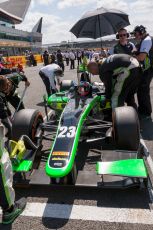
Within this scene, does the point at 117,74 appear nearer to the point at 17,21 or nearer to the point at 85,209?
the point at 85,209

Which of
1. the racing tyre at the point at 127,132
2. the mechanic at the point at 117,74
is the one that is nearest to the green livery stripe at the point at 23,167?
the racing tyre at the point at 127,132

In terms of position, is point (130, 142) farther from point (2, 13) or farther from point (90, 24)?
point (2, 13)

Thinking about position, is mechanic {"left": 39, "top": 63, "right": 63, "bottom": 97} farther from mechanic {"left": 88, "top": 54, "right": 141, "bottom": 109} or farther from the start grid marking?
the start grid marking

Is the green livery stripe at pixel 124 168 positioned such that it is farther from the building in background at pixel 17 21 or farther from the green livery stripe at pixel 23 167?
the building in background at pixel 17 21

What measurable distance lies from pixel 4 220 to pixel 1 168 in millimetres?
570

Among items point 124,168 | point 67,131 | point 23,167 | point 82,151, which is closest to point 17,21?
point 82,151

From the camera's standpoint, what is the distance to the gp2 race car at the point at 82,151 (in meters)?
3.28

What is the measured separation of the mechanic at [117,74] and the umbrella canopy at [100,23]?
9.05ft

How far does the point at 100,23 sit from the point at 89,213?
601 centimetres

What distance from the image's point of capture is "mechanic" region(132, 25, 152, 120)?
586cm

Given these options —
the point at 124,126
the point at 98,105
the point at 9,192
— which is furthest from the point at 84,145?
the point at 9,192

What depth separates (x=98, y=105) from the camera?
528cm

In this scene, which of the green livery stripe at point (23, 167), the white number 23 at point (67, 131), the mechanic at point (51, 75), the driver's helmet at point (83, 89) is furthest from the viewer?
the mechanic at point (51, 75)

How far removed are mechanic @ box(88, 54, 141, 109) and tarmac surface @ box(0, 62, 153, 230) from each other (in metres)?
2.02
